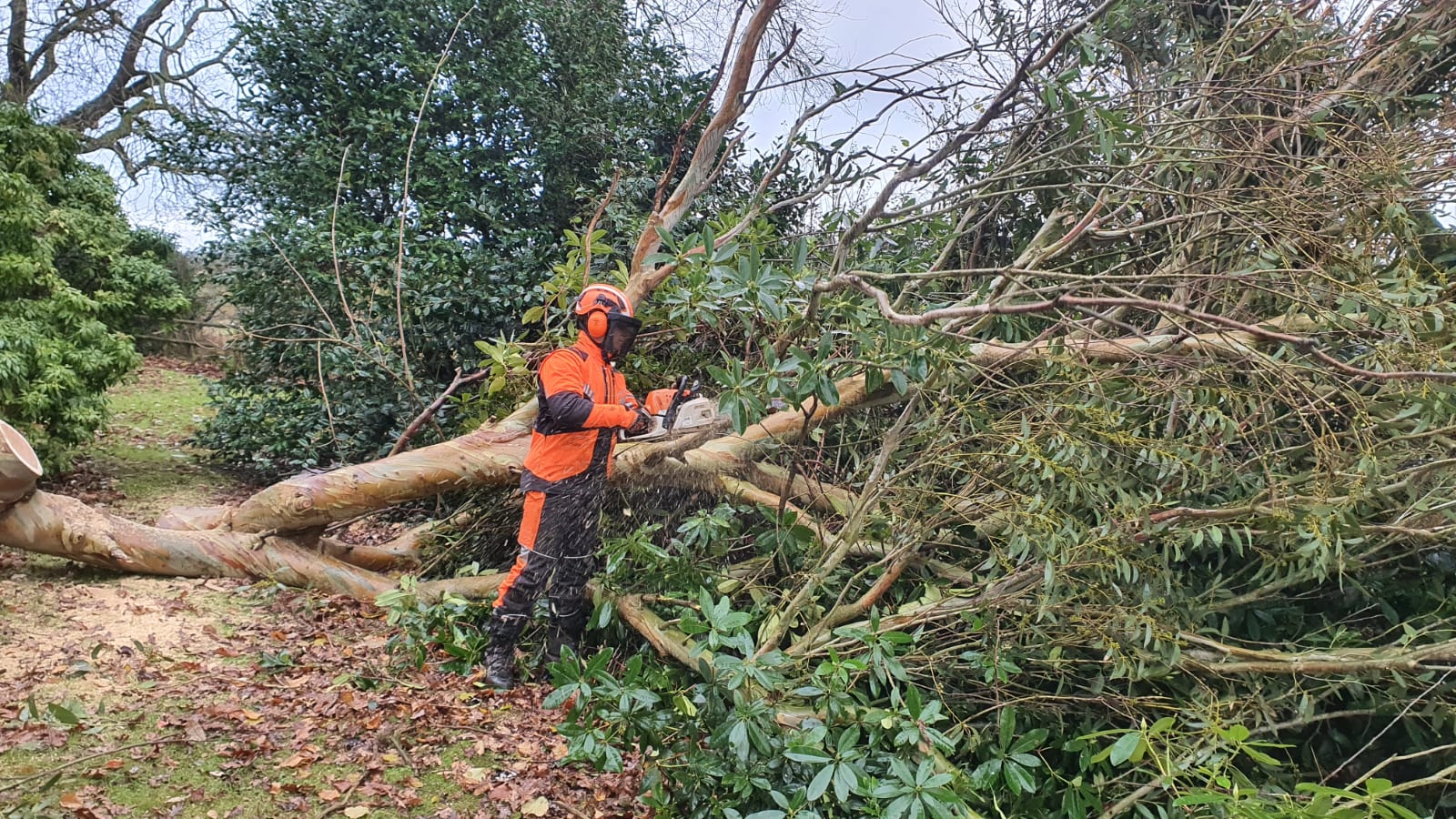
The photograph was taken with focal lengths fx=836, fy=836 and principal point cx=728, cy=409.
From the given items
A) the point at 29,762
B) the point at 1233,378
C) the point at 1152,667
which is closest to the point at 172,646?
the point at 29,762

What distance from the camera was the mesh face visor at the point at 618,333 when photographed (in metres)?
3.89

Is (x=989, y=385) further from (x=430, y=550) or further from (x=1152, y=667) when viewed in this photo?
(x=430, y=550)

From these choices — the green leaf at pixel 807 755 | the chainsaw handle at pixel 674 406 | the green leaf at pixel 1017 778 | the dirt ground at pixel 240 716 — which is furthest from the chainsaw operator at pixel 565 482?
the green leaf at pixel 1017 778

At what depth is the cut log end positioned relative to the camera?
416 cm

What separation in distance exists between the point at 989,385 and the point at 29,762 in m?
3.75

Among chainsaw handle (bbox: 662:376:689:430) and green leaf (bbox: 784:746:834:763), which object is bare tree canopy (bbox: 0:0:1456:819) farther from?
chainsaw handle (bbox: 662:376:689:430)

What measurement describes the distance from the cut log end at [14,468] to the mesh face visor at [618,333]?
2988 mm

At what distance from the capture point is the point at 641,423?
13.3 ft

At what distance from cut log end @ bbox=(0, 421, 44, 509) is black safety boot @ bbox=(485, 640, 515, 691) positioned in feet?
8.27

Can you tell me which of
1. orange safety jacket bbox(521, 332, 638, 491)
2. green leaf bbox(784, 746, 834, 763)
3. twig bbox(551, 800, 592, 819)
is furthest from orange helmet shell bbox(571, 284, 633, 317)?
green leaf bbox(784, 746, 834, 763)

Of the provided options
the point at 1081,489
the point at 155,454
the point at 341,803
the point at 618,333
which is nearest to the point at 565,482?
the point at 618,333

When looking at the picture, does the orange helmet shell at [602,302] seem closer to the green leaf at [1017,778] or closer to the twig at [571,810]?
the twig at [571,810]

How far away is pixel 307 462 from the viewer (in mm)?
6734

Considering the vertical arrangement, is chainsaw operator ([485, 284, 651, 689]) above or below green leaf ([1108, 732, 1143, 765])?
above
